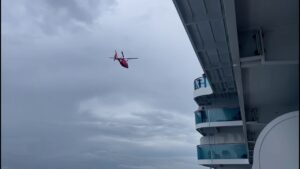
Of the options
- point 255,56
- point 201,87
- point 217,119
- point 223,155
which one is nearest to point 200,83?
point 201,87

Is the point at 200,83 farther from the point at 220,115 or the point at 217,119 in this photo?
the point at 217,119

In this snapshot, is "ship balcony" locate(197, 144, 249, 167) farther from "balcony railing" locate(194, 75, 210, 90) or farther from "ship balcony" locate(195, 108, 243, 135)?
"balcony railing" locate(194, 75, 210, 90)

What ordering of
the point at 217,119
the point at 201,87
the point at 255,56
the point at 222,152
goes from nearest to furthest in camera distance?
the point at 255,56, the point at 222,152, the point at 217,119, the point at 201,87

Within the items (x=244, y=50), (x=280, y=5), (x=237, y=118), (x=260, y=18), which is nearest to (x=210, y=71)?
(x=244, y=50)

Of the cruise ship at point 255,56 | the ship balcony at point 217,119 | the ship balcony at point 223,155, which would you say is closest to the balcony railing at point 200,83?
the ship balcony at point 217,119

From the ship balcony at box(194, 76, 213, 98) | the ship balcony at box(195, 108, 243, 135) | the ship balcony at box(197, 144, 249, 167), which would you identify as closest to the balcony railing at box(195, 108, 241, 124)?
the ship balcony at box(195, 108, 243, 135)

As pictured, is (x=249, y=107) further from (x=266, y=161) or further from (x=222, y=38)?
(x=266, y=161)

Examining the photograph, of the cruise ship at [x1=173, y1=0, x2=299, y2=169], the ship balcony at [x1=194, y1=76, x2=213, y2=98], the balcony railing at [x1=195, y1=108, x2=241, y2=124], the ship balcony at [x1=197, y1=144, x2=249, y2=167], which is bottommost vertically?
the ship balcony at [x1=197, y1=144, x2=249, y2=167]
